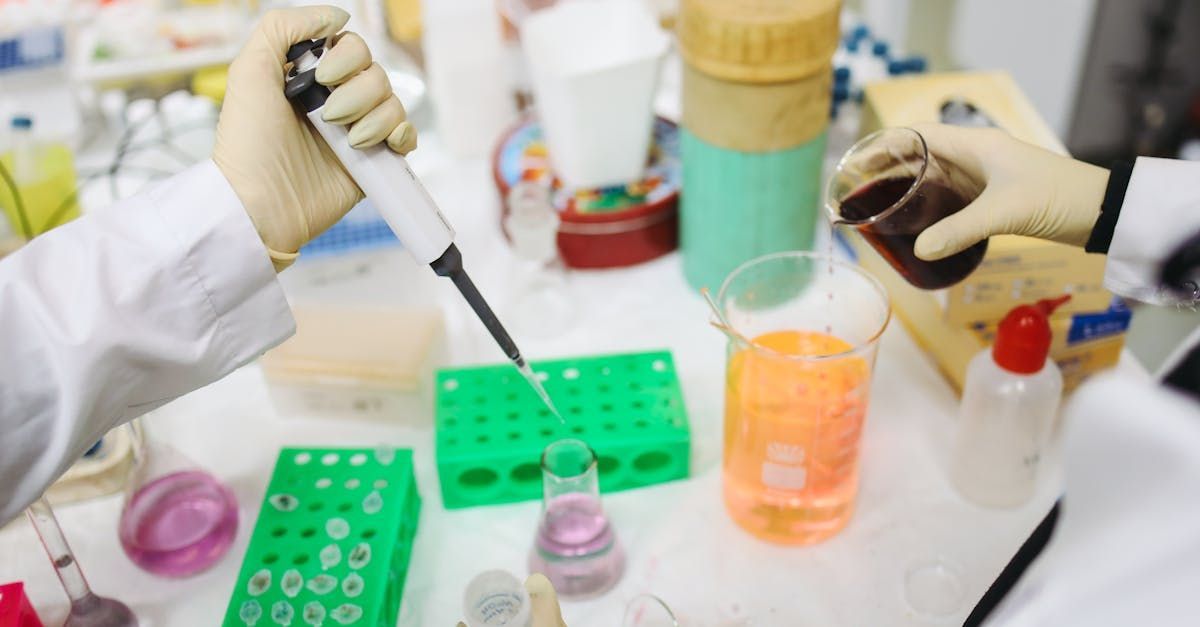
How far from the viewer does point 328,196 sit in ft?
→ 3.06

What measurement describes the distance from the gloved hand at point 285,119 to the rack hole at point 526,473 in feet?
0.98

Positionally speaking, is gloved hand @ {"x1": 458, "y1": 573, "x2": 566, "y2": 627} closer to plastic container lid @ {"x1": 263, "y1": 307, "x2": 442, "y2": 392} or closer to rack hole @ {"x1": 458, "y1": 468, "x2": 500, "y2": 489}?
rack hole @ {"x1": 458, "y1": 468, "x2": 500, "y2": 489}

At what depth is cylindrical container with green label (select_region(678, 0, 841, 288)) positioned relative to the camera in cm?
106

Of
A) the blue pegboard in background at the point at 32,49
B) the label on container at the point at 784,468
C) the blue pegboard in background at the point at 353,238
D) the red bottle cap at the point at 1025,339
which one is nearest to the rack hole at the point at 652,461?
the label on container at the point at 784,468

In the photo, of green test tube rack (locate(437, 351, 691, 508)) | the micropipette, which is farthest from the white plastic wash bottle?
the micropipette

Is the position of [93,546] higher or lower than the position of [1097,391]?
lower

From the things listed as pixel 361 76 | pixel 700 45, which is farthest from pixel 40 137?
pixel 700 45

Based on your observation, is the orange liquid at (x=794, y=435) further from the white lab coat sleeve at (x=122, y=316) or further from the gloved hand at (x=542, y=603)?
the white lab coat sleeve at (x=122, y=316)

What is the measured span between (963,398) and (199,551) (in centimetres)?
76

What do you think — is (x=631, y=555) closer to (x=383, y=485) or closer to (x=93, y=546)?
(x=383, y=485)

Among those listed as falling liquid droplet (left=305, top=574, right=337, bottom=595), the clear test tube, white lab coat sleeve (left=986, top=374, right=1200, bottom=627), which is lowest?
falling liquid droplet (left=305, top=574, right=337, bottom=595)

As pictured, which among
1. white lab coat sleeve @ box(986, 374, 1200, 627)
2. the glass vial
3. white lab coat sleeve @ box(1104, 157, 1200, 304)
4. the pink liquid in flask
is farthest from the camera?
the glass vial

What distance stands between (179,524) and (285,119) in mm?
407

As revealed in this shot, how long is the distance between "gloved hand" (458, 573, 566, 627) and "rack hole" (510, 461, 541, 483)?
0.69 ft
